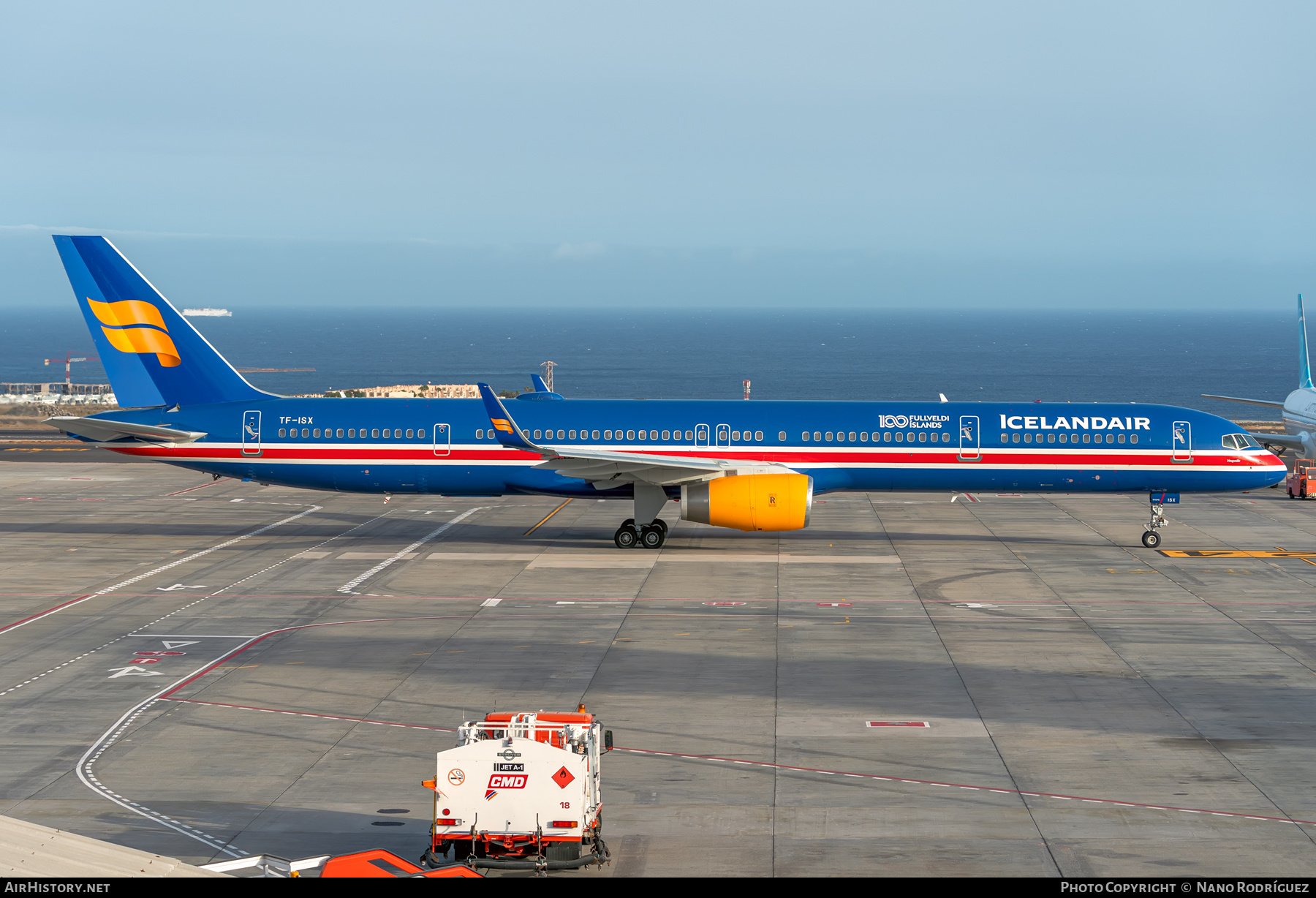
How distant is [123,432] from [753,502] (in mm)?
18690

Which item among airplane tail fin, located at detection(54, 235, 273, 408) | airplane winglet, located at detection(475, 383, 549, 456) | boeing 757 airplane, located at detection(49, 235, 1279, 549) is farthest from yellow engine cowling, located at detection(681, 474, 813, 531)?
airplane tail fin, located at detection(54, 235, 273, 408)

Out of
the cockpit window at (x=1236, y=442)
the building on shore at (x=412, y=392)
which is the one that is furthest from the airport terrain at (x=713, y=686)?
the building on shore at (x=412, y=392)

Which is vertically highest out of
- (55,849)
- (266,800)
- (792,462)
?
(792,462)

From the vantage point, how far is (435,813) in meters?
13.6

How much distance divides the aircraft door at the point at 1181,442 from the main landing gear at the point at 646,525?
1529cm

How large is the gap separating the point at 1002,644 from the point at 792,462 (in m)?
12.0

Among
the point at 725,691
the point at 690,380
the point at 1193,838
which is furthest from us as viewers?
the point at 690,380

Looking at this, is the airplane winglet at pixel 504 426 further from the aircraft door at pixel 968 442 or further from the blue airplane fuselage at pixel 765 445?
the aircraft door at pixel 968 442

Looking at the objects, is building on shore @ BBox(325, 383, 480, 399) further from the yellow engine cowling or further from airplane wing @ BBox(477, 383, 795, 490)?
the yellow engine cowling

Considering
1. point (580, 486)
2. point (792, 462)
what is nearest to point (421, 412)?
point (580, 486)

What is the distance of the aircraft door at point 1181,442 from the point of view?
1412 inches

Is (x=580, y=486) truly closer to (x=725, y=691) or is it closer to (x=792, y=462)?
(x=792, y=462)

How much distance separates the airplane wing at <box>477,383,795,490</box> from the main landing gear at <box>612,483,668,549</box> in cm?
42

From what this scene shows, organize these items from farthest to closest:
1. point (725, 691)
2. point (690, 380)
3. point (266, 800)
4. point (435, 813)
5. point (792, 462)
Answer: point (690, 380)
point (792, 462)
point (725, 691)
point (266, 800)
point (435, 813)
